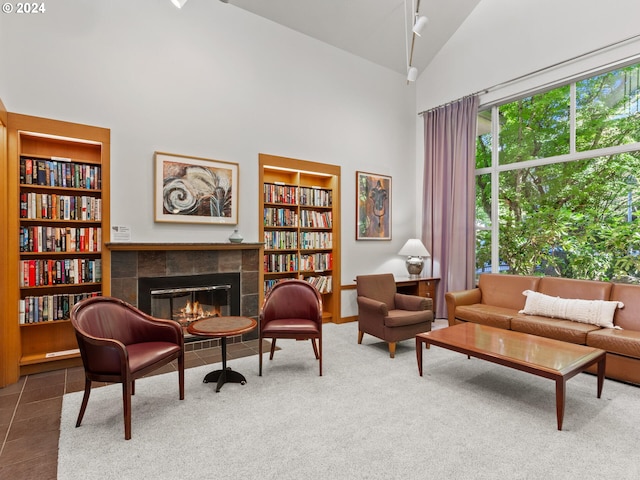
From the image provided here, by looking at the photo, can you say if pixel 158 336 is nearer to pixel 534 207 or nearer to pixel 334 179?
pixel 334 179

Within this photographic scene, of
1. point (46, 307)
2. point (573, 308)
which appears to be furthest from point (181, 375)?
point (573, 308)

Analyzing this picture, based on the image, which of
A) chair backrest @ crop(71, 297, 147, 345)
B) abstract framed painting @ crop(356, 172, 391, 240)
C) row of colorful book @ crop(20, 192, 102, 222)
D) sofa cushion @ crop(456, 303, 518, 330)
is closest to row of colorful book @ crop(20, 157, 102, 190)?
row of colorful book @ crop(20, 192, 102, 222)

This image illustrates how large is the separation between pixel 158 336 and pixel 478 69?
563cm

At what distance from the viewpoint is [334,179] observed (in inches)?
208

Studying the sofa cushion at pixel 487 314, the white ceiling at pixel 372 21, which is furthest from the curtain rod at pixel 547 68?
the sofa cushion at pixel 487 314

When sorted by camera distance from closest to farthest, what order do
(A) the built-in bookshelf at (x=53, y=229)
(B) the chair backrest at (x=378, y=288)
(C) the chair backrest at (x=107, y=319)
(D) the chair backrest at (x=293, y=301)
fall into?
(C) the chair backrest at (x=107, y=319) → (A) the built-in bookshelf at (x=53, y=229) → (D) the chair backrest at (x=293, y=301) → (B) the chair backrest at (x=378, y=288)

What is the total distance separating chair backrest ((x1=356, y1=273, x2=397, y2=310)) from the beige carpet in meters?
1.14

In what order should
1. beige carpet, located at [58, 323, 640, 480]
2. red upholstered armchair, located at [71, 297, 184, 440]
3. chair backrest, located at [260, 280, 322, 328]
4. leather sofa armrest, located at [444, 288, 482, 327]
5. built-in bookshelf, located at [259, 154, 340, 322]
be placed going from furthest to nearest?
built-in bookshelf, located at [259, 154, 340, 322], leather sofa armrest, located at [444, 288, 482, 327], chair backrest, located at [260, 280, 322, 328], red upholstered armchair, located at [71, 297, 184, 440], beige carpet, located at [58, 323, 640, 480]

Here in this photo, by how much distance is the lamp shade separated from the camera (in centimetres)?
544

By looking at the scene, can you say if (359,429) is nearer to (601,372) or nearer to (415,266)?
(601,372)

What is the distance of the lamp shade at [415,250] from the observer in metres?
5.44

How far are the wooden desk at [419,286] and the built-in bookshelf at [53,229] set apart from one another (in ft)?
13.2

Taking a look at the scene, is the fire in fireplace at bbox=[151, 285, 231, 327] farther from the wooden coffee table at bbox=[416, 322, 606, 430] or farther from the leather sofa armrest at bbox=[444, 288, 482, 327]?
the leather sofa armrest at bbox=[444, 288, 482, 327]

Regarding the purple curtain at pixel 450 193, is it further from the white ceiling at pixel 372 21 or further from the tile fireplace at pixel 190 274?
the tile fireplace at pixel 190 274
